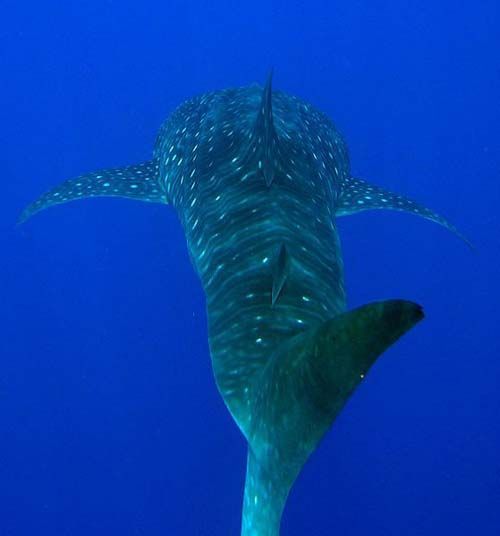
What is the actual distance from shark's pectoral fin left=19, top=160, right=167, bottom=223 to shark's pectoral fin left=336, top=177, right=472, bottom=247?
6.30 feet

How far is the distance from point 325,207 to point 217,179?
3.04 feet

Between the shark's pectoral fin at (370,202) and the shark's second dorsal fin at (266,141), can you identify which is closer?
the shark's second dorsal fin at (266,141)

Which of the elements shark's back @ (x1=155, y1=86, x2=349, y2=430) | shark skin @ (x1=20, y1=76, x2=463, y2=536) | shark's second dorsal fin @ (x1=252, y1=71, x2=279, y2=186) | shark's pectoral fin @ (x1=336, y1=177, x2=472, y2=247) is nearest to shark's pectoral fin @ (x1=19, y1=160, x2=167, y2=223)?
shark skin @ (x1=20, y1=76, x2=463, y2=536)

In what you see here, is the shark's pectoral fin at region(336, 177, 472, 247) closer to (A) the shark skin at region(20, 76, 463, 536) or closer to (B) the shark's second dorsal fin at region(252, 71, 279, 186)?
(A) the shark skin at region(20, 76, 463, 536)

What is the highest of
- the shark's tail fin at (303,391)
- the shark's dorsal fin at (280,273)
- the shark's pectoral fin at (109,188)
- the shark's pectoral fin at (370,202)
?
the shark's pectoral fin at (109,188)

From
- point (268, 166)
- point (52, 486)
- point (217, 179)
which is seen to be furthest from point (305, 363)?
point (52, 486)

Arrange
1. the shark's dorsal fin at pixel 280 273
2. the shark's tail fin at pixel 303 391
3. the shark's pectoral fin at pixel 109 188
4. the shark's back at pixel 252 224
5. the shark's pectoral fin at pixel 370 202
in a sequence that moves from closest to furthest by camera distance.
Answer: the shark's tail fin at pixel 303 391
the shark's dorsal fin at pixel 280 273
the shark's back at pixel 252 224
the shark's pectoral fin at pixel 370 202
the shark's pectoral fin at pixel 109 188

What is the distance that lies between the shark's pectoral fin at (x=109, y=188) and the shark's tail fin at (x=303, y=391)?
432 centimetres

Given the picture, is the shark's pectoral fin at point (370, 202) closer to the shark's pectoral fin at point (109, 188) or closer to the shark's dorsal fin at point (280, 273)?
the shark's pectoral fin at point (109, 188)

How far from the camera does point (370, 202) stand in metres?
7.36

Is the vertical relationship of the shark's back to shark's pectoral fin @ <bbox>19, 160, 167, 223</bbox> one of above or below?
below

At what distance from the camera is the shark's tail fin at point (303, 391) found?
114 inches

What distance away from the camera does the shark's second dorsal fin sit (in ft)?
17.7

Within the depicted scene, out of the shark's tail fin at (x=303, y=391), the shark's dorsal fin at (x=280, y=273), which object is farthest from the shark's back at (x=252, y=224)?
the shark's tail fin at (x=303, y=391)
